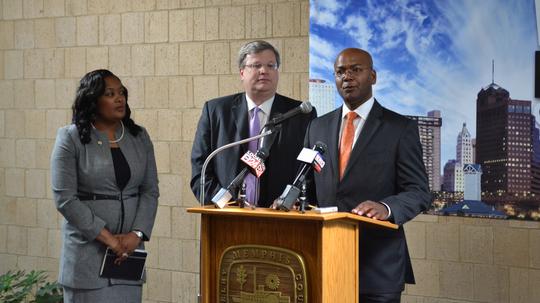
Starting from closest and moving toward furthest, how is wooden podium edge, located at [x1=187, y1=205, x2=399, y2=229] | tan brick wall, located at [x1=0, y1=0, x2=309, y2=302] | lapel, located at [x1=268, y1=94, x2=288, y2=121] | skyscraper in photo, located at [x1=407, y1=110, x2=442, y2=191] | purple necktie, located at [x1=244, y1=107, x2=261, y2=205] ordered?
wooden podium edge, located at [x1=187, y1=205, x2=399, y2=229] → purple necktie, located at [x1=244, y1=107, x2=261, y2=205] → lapel, located at [x1=268, y1=94, x2=288, y2=121] → skyscraper in photo, located at [x1=407, y1=110, x2=442, y2=191] → tan brick wall, located at [x1=0, y1=0, x2=309, y2=302]

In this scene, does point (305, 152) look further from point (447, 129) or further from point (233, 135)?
point (447, 129)

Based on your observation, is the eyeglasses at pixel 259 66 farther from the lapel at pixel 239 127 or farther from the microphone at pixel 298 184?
the microphone at pixel 298 184

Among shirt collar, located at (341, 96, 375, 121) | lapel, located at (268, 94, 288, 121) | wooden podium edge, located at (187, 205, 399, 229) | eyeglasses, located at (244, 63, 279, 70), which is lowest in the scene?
wooden podium edge, located at (187, 205, 399, 229)

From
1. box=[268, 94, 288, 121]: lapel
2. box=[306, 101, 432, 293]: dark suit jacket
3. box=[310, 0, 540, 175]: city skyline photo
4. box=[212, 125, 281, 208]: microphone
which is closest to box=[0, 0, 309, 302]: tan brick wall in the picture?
box=[310, 0, 540, 175]: city skyline photo

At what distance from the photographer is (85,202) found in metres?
3.82

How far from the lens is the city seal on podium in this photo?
282 centimetres

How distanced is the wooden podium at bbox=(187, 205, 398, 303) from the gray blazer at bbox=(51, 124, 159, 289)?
94 cm

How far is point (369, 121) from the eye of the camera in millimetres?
3314

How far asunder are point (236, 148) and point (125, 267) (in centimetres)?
78

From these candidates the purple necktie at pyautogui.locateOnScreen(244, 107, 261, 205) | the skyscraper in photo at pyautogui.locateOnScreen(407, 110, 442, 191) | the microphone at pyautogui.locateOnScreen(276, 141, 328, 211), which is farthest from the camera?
the skyscraper in photo at pyautogui.locateOnScreen(407, 110, 442, 191)

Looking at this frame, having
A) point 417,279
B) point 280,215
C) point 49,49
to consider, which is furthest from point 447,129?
point 49,49

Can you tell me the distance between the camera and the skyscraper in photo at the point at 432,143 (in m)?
5.04

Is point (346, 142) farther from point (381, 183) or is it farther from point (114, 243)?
point (114, 243)

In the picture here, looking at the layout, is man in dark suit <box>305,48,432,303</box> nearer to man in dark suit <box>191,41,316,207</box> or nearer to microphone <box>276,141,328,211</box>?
microphone <box>276,141,328,211</box>
